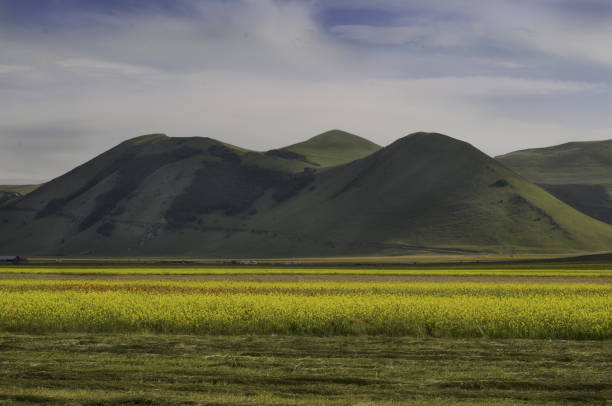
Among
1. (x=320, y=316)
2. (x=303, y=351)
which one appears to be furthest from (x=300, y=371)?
(x=320, y=316)

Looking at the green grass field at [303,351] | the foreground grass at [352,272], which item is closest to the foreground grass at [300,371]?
the green grass field at [303,351]

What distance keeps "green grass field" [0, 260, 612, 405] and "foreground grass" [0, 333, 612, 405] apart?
0.04m

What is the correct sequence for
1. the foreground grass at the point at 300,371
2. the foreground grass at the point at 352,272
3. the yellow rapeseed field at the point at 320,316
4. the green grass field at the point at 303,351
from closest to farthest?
the foreground grass at the point at 300,371, the green grass field at the point at 303,351, the yellow rapeseed field at the point at 320,316, the foreground grass at the point at 352,272

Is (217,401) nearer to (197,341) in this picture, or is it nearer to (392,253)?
(197,341)

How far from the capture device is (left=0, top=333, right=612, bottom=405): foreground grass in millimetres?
14477

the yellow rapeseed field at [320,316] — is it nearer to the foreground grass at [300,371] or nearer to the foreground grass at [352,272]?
the foreground grass at [300,371]

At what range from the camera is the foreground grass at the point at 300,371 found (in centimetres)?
1448

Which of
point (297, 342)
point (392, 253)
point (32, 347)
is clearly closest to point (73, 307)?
point (32, 347)

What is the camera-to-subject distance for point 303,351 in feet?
66.4

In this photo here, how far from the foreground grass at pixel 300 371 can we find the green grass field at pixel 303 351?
45 mm

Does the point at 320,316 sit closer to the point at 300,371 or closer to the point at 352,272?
the point at 300,371

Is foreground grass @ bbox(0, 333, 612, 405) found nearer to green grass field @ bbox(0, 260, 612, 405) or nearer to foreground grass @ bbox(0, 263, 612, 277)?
green grass field @ bbox(0, 260, 612, 405)

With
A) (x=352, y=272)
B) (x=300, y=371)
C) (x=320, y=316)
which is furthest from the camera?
(x=352, y=272)

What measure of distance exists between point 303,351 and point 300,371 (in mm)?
3194
